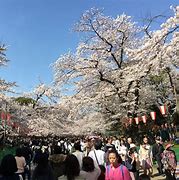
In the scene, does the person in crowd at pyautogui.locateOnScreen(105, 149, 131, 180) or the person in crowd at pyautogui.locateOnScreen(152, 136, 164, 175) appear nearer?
the person in crowd at pyautogui.locateOnScreen(105, 149, 131, 180)

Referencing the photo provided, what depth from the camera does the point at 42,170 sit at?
20.1ft

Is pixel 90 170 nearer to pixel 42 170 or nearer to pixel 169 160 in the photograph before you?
pixel 42 170

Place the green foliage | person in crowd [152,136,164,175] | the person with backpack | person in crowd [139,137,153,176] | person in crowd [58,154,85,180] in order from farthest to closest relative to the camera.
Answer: the green foliage
person in crowd [152,136,164,175]
person in crowd [139,137,153,176]
the person with backpack
person in crowd [58,154,85,180]

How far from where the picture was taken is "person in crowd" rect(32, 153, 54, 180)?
611 cm

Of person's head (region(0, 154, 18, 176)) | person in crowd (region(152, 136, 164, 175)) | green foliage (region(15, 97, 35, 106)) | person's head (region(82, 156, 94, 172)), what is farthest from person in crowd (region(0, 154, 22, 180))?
green foliage (region(15, 97, 35, 106))

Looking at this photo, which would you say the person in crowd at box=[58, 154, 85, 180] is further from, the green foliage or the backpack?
the green foliage

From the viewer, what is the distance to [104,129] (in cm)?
2905

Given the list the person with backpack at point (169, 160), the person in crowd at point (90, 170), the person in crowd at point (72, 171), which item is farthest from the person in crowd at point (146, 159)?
the person in crowd at point (72, 171)

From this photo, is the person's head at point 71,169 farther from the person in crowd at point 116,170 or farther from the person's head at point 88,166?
the person in crowd at point 116,170

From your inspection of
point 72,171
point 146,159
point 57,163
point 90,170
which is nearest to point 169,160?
point 146,159

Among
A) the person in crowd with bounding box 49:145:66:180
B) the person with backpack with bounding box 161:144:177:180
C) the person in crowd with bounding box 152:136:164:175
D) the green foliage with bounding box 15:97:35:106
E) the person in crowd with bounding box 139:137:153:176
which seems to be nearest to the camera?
the person in crowd with bounding box 49:145:66:180

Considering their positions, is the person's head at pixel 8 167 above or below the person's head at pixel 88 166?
above

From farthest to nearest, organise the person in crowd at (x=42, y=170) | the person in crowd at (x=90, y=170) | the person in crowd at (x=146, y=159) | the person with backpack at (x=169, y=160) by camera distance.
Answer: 1. the person in crowd at (x=146, y=159)
2. the person with backpack at (x=169, y=160)
3. the person in crowd at (x=42, y=170)
4. the person in crowd at (x=90, y=170)

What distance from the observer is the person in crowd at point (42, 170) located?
6.11m
